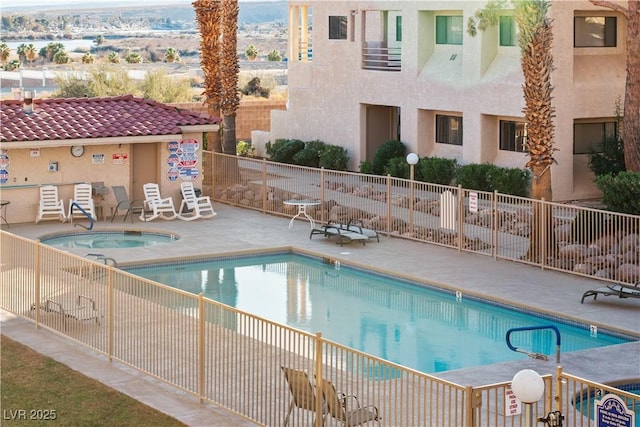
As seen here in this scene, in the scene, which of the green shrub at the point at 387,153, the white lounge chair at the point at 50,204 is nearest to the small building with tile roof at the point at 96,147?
the white lounge chair at the point at 50,204

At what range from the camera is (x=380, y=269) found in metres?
24.1

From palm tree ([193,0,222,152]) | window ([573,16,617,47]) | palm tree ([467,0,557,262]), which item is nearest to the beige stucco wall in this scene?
palm tree ([193,0,222,152])

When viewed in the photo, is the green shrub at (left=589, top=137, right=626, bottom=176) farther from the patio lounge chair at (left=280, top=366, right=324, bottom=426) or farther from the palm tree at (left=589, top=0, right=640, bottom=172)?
the patio lounge chair at (left=280, top=366, right=324, bottom=426)

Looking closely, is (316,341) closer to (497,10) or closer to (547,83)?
(547,83)

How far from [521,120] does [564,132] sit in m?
1.52

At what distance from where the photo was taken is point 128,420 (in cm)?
1392

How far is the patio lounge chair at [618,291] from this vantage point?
20391mm

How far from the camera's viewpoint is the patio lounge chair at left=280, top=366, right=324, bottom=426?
12891 millimetres

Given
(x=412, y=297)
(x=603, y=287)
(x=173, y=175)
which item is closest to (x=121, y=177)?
(x=173, y=175)

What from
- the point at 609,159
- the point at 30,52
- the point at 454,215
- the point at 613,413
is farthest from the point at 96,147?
the point at 30,52

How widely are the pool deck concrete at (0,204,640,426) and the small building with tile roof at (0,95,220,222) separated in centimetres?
105

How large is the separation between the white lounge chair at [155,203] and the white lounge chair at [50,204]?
186 centimetres

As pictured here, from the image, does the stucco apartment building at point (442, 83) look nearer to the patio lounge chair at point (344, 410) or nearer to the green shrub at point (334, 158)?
the green shrub at point (334, 158)

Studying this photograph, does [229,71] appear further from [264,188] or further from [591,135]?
[591,135]
